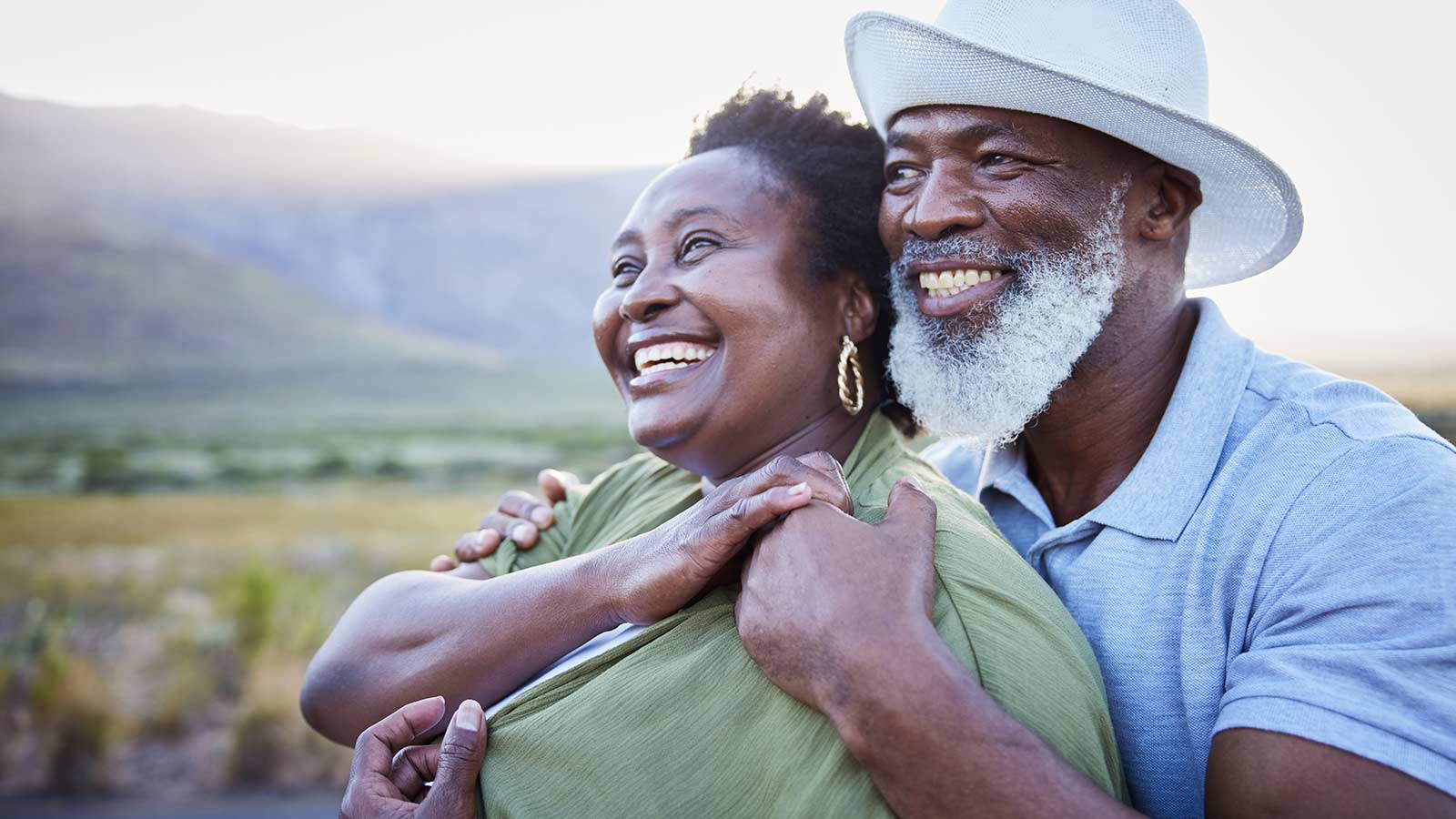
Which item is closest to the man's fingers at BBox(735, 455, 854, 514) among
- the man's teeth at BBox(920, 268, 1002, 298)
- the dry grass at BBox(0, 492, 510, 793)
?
the man's teeth at BBox(920, 268, 1002, 298)

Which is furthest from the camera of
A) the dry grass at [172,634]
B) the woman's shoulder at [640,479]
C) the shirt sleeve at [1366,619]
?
the dry grass at [172,634]

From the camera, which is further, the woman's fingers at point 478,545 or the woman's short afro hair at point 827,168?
the woman's fingers at point 478,545

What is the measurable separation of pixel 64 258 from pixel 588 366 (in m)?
20.6

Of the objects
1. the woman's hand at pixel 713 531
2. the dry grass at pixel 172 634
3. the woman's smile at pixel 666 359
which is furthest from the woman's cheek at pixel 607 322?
the dry grass at pixel 172 634

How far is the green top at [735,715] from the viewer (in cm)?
188

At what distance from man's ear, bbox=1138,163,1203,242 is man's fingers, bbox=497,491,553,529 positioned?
6.17 feet

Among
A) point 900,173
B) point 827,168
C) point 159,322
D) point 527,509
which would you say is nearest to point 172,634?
point 527,509

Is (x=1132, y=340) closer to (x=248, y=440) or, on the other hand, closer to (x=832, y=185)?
(x=832, y=185)

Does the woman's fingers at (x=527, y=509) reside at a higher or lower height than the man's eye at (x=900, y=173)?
lower

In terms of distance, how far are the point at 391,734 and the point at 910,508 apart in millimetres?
1261

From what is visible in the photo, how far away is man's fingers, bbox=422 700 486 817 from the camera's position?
6.97 ft

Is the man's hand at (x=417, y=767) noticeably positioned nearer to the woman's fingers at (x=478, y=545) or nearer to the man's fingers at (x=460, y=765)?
the man's fingers at (x=460, y=765)

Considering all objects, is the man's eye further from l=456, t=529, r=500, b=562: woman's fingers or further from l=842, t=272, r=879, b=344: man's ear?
l=456, t=529, r=500, b=562: woman's fingers

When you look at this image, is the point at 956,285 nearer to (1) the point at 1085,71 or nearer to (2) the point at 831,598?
(1) the point at 1085,71
